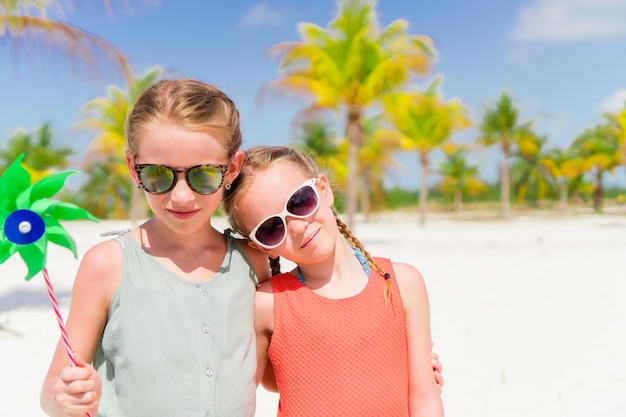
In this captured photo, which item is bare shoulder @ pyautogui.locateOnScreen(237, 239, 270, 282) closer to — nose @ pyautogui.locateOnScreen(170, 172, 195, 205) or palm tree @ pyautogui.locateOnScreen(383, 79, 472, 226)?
nose @ pyautogui.locateOnScreen(170, 172, 195, 205)

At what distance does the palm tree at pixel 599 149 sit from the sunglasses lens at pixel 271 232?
135 feet

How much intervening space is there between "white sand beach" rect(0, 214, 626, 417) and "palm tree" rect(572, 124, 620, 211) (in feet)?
98.0

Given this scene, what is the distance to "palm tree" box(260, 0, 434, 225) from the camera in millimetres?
19438

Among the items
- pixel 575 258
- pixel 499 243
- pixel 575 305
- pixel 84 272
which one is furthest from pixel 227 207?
pixel 499 243

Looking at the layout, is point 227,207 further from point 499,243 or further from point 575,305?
point 499,243

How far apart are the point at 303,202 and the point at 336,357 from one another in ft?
1.45

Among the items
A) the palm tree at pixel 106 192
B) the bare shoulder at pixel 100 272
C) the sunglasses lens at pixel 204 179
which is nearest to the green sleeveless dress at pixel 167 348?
the bare shoulder at pixel 100 272

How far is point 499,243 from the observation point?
56.2 feet

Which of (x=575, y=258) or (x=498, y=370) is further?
(x=575, y=258)

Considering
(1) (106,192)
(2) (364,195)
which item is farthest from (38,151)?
(2) (364,195)

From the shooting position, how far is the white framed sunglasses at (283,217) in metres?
1.72

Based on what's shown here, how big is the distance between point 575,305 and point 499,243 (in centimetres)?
1006

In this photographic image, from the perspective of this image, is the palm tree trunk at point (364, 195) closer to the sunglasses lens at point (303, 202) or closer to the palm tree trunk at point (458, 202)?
the palm tree trunk at point (458, 202)

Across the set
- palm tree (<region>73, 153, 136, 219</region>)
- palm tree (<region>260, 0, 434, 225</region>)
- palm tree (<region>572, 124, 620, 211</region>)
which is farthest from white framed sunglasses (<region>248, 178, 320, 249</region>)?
palm tree (<region>572, 124, 620, 211</region>)
